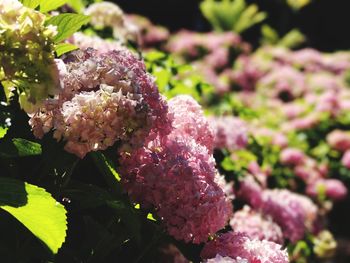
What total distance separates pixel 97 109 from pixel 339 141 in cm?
473

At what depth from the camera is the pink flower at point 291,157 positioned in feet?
15.4

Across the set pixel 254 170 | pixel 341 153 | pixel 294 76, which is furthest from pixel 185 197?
pixel 294 76

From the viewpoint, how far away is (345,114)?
242 inches

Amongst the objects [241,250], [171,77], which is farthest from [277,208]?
[241,250]

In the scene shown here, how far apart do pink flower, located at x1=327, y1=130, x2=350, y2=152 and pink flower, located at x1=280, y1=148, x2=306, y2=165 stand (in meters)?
0.90

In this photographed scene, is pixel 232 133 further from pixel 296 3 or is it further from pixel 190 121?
pixel 296 3

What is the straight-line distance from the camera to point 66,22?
1261mm

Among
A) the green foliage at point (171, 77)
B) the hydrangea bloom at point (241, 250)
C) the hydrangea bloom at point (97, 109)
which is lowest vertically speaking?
the green foliage at point (171, 77)

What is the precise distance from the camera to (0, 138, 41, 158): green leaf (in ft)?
3.67

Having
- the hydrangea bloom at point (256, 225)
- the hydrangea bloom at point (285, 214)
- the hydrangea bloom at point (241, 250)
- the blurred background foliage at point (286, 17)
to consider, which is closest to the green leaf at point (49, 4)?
the hydrangea bloom at point (241, 250)

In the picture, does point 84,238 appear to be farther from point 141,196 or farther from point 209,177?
point 209,177

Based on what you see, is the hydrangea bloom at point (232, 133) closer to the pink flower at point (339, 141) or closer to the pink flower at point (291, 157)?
the pink flower at point (291, 157)

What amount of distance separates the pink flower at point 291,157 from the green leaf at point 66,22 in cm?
359

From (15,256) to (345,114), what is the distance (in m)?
5.45
